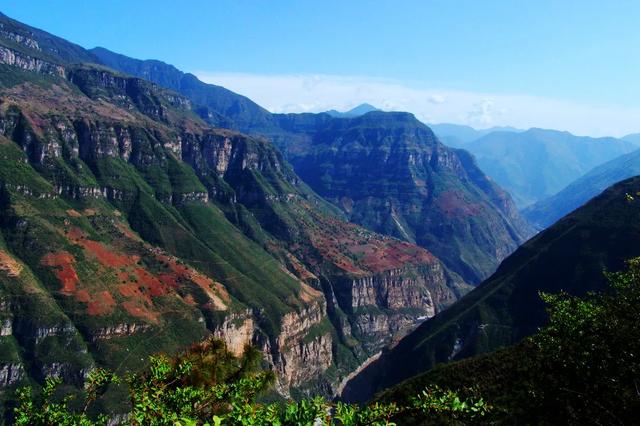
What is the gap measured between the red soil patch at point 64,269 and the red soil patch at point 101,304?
25.4 feet

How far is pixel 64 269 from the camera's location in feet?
568

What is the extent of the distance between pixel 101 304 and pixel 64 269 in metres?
18.0

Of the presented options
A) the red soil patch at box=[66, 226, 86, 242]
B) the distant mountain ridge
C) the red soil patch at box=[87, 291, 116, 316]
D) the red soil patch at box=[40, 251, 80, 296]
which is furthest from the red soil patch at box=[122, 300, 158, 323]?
the distant mountain ridge

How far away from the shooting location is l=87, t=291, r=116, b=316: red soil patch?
166000 mm

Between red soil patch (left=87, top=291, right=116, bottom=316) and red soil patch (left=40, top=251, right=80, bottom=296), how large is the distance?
775 centimetres

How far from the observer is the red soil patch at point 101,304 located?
166 metres

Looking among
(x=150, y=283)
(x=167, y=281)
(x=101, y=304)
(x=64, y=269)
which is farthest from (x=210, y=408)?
(x=167, y=281)

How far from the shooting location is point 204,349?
1553 inches

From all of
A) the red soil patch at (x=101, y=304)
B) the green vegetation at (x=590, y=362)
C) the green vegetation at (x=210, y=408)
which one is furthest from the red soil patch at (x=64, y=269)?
the green vegetation at (x=590, y=362)

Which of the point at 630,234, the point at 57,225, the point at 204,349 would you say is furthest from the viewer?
the point at 57,225

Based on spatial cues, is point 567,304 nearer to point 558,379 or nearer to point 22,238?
point 558,379

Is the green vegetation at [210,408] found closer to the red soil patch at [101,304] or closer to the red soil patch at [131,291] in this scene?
the red soil patch at [101,304]

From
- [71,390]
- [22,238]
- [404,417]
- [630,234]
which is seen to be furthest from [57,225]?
[630,234]

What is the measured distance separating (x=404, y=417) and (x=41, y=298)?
125755 mm
